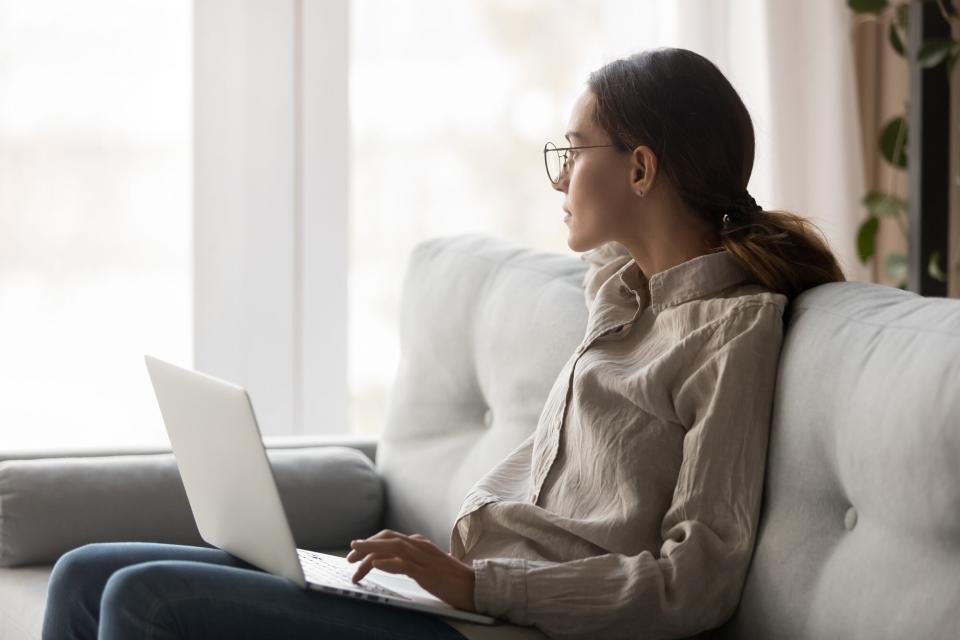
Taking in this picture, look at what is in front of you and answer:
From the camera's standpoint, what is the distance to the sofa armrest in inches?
67.7

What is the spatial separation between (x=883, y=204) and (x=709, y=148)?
1550 millimetres

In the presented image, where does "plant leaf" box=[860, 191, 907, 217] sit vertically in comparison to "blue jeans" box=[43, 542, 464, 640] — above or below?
above

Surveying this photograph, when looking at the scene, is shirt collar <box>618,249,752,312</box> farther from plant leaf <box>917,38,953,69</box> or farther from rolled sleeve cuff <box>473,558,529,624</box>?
plant leaf <box>917,38,953,69</box>

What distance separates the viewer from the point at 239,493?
124 centimetres

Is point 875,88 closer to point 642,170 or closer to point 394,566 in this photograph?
point 642,170

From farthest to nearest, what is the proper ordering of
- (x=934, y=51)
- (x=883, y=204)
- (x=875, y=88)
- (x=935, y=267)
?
1. (x=875, y=88)
2. (x=883, y=204)
3. (x=935, y=267)
4. (x=934, y=51)

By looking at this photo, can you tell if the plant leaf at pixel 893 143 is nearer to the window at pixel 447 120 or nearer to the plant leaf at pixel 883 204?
the plant leaf at pixel 883 204

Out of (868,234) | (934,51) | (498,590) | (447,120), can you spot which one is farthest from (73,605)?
(868,234)

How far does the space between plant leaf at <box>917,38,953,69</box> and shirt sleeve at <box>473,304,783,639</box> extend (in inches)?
47.9

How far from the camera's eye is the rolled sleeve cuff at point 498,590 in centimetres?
119

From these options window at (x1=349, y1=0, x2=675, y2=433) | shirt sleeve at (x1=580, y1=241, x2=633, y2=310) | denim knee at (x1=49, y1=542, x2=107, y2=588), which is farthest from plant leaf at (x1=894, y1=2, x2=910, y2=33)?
denim knee at (x1=49, y1=542, x2=107, y2=588)

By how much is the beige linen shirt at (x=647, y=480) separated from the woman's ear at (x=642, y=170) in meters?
0.11

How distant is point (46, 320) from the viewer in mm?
2465

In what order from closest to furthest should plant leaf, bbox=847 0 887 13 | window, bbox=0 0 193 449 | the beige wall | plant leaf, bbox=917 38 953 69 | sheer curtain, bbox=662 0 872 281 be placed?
plant leaf, bbox=917 38 953 69 < window, bbox=0 0 193 449 < plant leaf, bbox=847 0 887 13 < sheer curtain, bbox=662 0 872 281 < the beige wall
